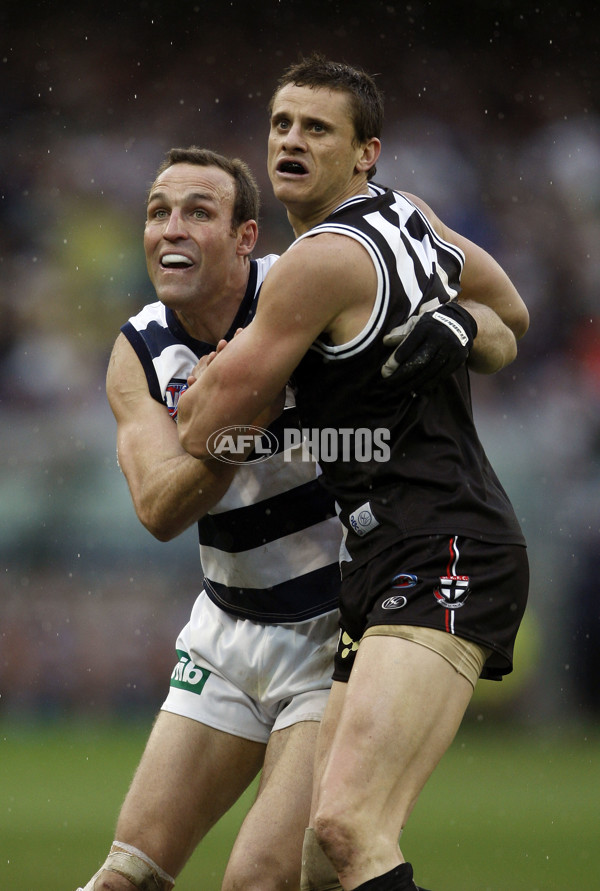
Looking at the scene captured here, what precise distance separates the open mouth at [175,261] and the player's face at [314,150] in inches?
16.7

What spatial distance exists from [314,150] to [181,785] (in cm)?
171

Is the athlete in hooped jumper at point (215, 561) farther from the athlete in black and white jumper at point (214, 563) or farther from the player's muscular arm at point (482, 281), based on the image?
the player's muscular arm at point (482, 281)

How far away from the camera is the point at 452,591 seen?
Answer: 254cm

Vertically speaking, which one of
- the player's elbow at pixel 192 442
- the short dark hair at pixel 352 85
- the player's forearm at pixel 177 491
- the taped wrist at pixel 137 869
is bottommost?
the taped wrist at pixel 137 869

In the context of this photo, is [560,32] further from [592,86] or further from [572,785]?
[572,785]

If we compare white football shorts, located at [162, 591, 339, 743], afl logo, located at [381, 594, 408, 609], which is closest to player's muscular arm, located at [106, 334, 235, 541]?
white football shorts, located at [162, 591, 339, 743]

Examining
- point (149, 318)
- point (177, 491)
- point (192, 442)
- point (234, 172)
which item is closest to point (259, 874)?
point (177, 491)

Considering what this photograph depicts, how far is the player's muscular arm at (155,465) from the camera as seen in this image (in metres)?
2.97

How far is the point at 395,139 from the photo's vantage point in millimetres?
8711

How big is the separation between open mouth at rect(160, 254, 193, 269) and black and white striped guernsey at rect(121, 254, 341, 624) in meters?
0.21

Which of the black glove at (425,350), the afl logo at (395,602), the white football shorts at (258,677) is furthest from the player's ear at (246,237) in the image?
the afl logo at (395,602)

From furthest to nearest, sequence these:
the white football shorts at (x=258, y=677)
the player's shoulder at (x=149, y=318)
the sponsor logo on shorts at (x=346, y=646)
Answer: the player's shoulder at (x=149, y=318) → the white football shorts at (x=258, y=677) → the sponsor logo on shorts at (x=346, y=646)

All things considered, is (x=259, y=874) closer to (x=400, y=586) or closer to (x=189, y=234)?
(x=400, y=586)

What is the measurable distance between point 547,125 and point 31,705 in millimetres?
5543
